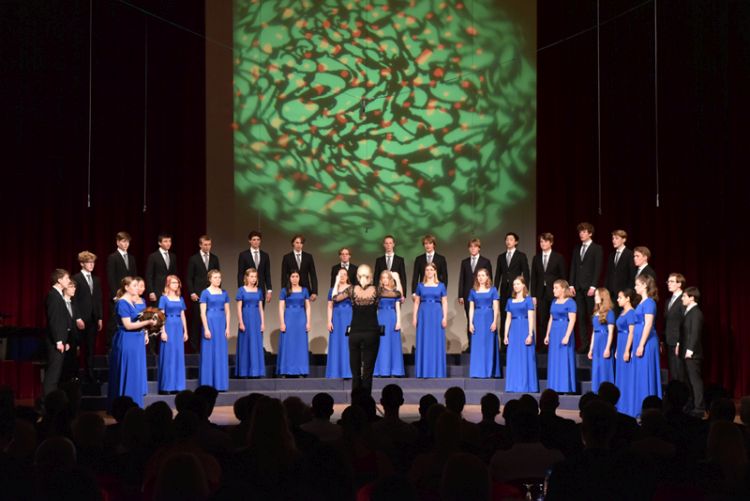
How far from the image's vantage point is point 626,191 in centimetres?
1132

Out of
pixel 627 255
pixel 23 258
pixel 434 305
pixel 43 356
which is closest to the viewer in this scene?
pixel 43 356

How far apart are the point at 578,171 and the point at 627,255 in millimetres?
2337

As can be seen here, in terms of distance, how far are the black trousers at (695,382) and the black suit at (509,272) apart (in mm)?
1929

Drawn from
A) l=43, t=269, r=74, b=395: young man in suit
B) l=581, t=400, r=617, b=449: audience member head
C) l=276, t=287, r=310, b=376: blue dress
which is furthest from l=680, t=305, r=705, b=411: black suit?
l=581, t=400, r=617, b=449: audience member head

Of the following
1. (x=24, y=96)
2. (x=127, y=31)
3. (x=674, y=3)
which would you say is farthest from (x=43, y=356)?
(x=674, y=3)

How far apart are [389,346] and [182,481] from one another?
25.9ft

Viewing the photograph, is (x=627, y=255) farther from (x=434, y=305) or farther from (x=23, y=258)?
(x=23, y=258)

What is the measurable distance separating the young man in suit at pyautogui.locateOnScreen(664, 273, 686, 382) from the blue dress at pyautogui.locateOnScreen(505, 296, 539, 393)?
1214 mm

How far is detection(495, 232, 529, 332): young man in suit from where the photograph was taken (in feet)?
35.4

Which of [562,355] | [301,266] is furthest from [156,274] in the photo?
[562,355]

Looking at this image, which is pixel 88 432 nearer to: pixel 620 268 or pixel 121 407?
pixel 121 407

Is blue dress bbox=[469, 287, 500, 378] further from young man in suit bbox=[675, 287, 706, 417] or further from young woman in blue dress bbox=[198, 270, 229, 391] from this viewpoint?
young woman in blue dress bbox=[198, 270, 229, 391]

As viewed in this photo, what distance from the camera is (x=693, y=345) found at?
9.16 meters

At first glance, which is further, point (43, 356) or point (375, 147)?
point (375, 147)
